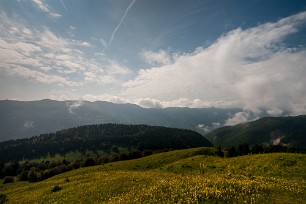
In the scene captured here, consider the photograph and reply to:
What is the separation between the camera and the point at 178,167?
192ft

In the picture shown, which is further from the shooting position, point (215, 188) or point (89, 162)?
point (89, 162)

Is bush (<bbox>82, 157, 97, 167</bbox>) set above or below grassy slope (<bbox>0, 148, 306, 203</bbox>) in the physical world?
below

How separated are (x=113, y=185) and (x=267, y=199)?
20.5 metres

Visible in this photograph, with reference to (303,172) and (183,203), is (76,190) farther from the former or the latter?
(303,172)

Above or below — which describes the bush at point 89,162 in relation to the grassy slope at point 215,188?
below

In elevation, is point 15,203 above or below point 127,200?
below

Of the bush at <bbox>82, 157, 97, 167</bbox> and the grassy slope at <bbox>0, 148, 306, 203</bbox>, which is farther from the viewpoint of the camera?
the bush at <bbox>82, 157, 97, 167</bbox>

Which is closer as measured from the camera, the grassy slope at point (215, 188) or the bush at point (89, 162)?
the grassy slope at point (215, 188)

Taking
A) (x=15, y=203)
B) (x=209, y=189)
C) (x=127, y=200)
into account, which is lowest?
(x=15, y=203)

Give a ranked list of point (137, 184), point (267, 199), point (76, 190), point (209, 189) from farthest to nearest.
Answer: point (76, 190) → point (137, 184) → point (209, 189) → point (267, 199)

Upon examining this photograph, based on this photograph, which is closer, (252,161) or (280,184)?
(280,184)

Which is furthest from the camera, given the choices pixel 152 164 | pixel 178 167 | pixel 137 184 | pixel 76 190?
pixel 152 164

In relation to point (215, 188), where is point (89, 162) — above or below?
below

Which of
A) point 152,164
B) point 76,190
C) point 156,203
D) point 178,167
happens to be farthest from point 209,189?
point 152,164
